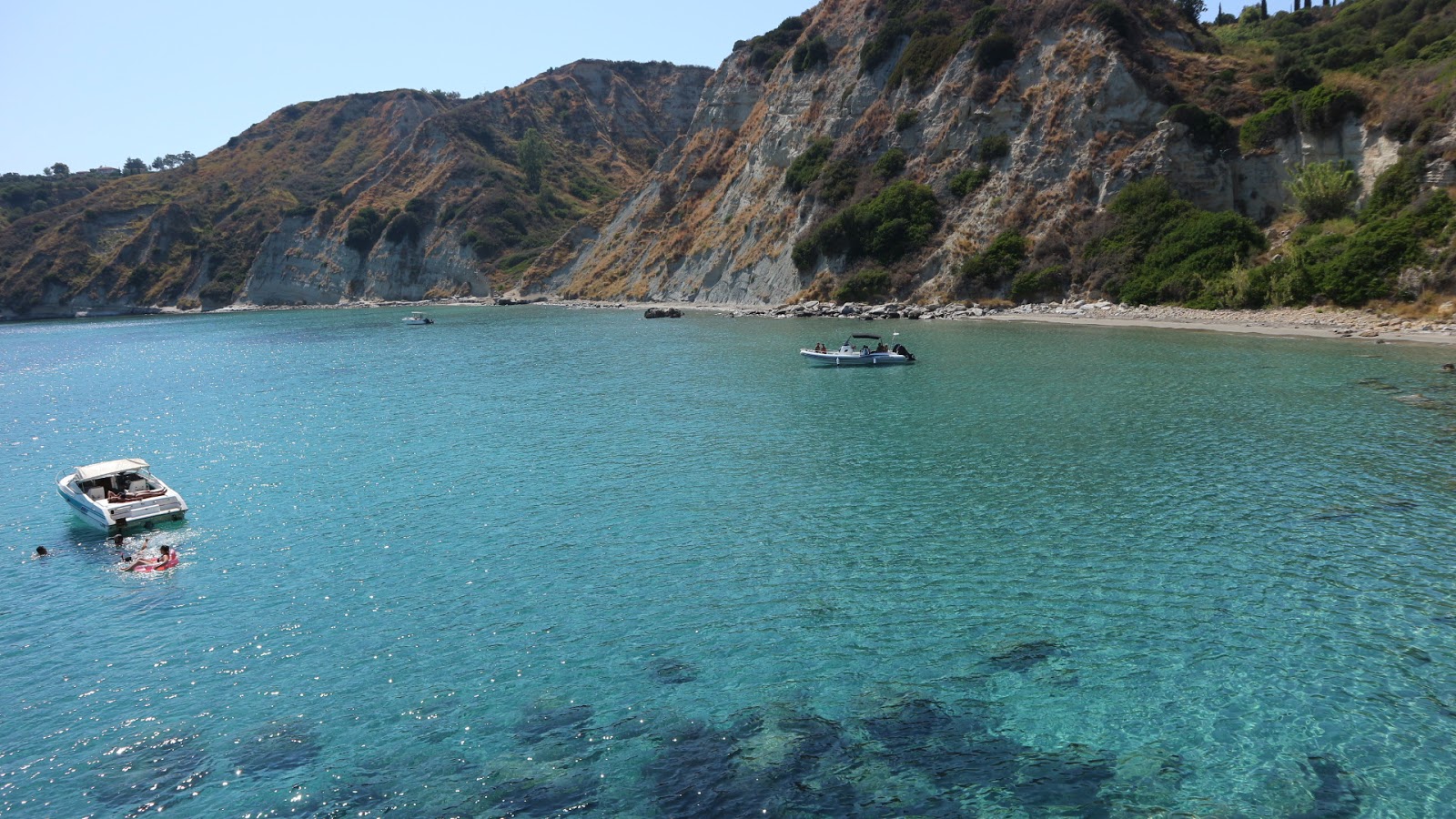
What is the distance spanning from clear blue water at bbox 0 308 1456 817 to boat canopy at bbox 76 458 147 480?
1.81 m

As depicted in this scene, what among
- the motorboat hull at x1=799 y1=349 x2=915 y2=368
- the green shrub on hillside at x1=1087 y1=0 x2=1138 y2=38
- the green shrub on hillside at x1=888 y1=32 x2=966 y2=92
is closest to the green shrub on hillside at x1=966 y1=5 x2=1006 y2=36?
the green shrub on hillside at x1=888 y1=32 x2=966 y2=92

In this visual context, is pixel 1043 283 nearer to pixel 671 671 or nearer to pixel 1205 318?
pixel 1205 318

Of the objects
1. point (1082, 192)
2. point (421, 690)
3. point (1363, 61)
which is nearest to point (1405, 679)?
point (421, 690)

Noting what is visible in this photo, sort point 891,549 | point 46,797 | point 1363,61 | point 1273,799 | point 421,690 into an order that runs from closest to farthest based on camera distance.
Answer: point 1273,799 → point 46,797 → point 421,690 → point 891,549 → point 1363,61

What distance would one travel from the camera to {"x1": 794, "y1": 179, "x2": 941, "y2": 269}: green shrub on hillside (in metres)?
90.1

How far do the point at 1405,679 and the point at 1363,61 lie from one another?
81.8 m

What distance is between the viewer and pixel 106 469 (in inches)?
1181

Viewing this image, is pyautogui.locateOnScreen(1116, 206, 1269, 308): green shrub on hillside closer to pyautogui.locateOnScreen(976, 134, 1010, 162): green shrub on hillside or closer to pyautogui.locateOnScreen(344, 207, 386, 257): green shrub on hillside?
pyautogui.locateOnScreen(976, 134, 1010, 162): green shrub on hillside

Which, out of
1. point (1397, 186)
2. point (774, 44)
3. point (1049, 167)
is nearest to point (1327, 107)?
point (1397, 186)

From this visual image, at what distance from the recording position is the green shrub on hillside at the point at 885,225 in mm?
90125

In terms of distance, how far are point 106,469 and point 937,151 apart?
275 ft

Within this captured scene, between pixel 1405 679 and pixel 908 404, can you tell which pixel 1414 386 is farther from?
pixel 1405 679

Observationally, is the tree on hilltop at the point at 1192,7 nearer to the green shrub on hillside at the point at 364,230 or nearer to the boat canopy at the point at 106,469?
the boat canopy at the point at 106,469

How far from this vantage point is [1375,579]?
19156mm
